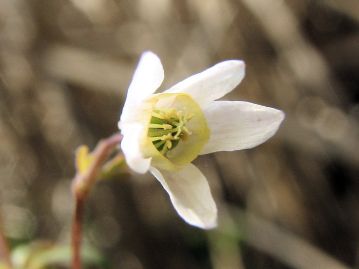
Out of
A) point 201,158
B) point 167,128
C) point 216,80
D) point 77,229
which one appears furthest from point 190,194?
point 201,158

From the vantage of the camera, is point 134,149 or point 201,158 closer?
point 134,149

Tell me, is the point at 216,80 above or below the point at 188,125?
above

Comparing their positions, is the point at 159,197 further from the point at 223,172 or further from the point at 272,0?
the point at 272,0

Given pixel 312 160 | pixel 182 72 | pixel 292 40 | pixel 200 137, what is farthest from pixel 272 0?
pixel 200 137

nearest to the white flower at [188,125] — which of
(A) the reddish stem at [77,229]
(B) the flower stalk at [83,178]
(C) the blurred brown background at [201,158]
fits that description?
(B) the flower stalk at [83,178]

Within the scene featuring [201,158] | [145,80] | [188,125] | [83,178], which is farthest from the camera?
[201,158]

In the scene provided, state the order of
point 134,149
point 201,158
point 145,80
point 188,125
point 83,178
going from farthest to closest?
point 201,158 → point 83,178 → point 188,125 → point 145,80 → point 134,149

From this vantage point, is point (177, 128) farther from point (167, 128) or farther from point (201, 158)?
point (201, 158)

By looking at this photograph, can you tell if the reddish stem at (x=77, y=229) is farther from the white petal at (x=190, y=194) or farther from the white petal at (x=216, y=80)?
the white petal at (x=216, y=80)

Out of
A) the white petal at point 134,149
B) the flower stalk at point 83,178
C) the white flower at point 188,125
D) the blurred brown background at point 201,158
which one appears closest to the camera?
the white petal at point 134,149
